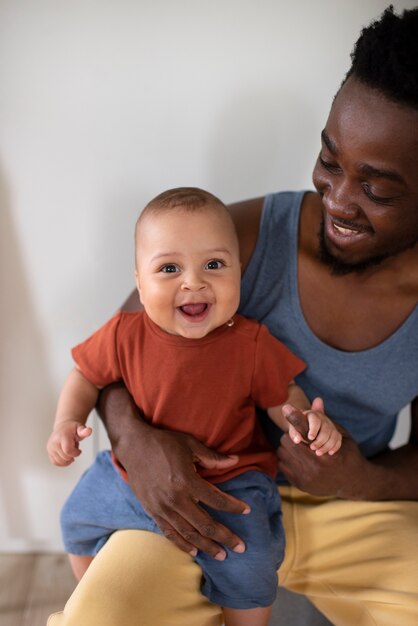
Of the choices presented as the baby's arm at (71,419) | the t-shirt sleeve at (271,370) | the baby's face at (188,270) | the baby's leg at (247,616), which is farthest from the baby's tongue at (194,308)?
the baby's leg at (247,616)

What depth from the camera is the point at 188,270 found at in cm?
109

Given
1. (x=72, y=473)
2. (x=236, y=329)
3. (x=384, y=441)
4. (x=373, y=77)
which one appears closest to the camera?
(x=373, y=77)

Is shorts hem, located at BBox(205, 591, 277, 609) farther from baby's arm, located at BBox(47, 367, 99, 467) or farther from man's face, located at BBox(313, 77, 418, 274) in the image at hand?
man's face, located at BBox(313, 77, 418, 274)

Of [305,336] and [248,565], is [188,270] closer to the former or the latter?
[305,336]

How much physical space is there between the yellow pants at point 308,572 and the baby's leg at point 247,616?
33 mm

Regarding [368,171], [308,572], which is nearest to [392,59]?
[368,171]

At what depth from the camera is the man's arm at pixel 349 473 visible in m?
1.22

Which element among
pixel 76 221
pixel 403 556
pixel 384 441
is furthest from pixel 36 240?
pixel 403 556

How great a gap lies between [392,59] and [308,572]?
86 centimetres

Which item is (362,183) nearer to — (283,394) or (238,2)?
(283,394)

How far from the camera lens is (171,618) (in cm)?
111

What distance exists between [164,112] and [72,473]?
32.7 inches

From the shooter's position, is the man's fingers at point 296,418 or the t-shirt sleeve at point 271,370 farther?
the t-shirt sleeve at point 271,370

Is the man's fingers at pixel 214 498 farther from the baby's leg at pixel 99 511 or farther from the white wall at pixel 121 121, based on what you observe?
the white wall at pixel 121 121
